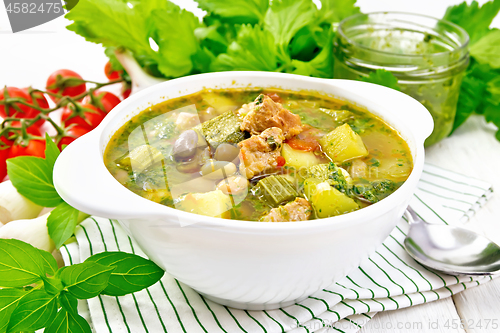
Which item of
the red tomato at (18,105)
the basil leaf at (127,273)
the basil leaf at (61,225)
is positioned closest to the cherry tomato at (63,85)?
the red tomato at (18,105)

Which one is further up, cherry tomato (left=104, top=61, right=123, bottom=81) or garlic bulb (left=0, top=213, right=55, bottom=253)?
garlic bulb (left=0, top=213, right=55, bottom=253)

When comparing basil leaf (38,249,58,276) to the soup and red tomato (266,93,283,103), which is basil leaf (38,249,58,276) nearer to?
the soup

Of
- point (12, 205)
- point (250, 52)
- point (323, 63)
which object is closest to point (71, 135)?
point (12, 205)

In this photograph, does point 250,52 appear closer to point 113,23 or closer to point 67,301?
point 113,23

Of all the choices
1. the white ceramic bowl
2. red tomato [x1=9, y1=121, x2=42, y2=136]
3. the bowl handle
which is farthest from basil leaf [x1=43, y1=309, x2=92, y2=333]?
red tomato [x1=9, y1=121, x2=42, y2=136]

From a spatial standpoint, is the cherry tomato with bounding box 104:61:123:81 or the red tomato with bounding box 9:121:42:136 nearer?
the red tomato with bounding box 9:121:42:136

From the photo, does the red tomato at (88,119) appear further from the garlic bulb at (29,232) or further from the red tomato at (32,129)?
Answer: the garlic bulb at (29,232)

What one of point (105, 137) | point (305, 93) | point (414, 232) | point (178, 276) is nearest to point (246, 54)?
point (305, 93)
